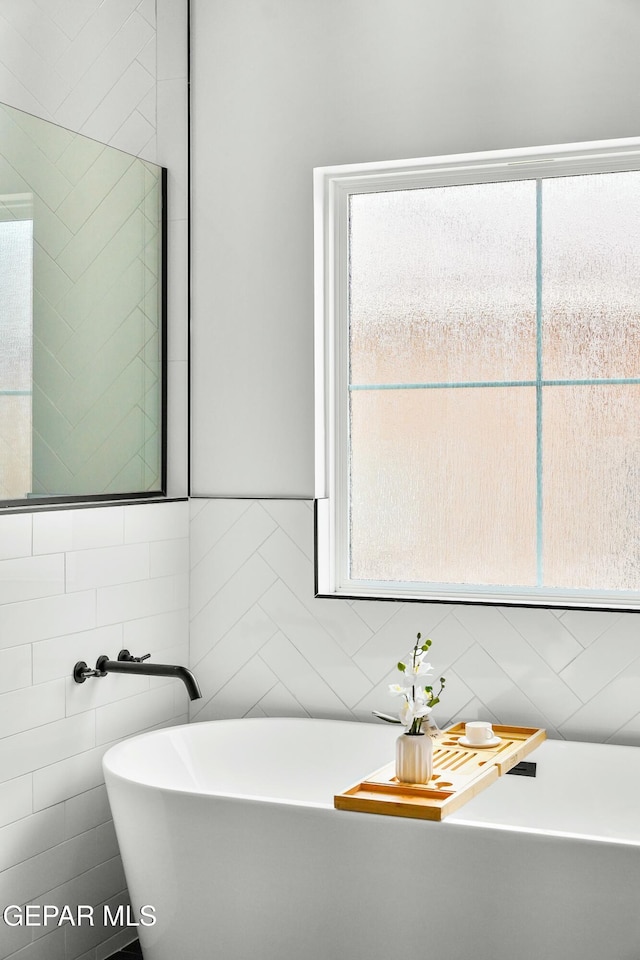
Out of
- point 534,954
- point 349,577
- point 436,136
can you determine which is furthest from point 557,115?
point 534,954

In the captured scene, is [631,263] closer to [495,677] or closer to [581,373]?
[581,373]

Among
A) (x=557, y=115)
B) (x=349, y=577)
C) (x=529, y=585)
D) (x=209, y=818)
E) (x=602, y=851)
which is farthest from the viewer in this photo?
(x=349, y=577)

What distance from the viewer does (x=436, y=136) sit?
3002 mm

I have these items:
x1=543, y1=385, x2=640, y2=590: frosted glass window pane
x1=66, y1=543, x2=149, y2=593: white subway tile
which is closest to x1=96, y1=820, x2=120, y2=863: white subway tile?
x1=66, y1=543, x2=149, y2=593: white subway tile

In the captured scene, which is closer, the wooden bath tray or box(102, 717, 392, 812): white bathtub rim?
the wooden bath tray

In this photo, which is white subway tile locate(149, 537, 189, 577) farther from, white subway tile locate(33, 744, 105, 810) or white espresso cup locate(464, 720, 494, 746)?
white espresso cup locate(464, 720, 494, 746)

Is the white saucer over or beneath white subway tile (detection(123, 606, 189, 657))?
beneath

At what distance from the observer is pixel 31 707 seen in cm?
254

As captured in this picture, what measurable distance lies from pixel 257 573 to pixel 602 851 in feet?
4.95

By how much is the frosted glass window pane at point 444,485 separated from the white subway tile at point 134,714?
0.73m

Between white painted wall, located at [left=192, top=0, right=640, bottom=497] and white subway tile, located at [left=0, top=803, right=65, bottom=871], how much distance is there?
113 centimetres

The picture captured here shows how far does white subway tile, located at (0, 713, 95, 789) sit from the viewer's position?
2.47 meters

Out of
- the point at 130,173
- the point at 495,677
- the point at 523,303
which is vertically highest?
the point at 130,173

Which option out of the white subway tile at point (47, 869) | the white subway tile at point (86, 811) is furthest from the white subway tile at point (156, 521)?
the white subway tile at point (47, 869)
